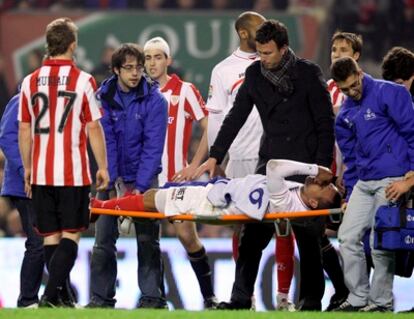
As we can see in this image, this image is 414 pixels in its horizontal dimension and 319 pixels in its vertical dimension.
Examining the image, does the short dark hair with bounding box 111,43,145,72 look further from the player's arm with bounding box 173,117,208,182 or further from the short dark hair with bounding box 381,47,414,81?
the short dark hair with bounding box 381,47,414,81

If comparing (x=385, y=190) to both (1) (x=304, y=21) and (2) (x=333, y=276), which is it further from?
(1) (x=304, y=21)

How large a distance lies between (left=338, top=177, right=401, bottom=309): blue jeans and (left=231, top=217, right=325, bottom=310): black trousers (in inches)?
7.0

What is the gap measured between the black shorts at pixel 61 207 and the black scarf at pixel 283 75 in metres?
1.35

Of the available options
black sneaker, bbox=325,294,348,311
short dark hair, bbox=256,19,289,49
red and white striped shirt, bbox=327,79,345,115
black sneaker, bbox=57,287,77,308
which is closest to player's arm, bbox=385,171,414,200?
black sneaker, bbox=325,294,348,311

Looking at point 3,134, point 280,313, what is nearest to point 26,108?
point 3,134

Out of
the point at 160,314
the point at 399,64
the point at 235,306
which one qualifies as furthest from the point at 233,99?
the point at 160,314

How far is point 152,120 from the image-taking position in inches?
430

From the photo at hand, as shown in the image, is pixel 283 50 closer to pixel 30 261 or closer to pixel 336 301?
pixel 336 301

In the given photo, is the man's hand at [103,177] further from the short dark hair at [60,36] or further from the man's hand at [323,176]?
the man's hand at [323,176]

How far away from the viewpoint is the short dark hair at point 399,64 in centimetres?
1067

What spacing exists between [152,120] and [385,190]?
1676 mm

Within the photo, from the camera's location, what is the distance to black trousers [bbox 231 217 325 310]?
407 inches

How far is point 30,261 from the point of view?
11.1 metres

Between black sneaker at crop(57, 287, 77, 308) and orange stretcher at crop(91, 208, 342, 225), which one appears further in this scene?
black sneaker at crop(57, 287, 77, 308)
